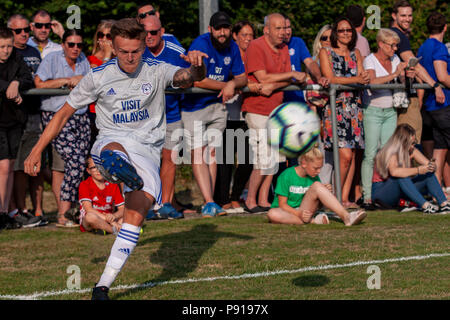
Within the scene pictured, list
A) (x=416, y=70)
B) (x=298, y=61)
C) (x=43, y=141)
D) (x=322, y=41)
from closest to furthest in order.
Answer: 1. (x=43, y=141)
2. (x=298, y=61)
3. (x=322, y=41)
4. (x=416, y=70)

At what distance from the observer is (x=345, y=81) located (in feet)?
35.3

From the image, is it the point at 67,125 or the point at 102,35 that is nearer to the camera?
the point at 67,125

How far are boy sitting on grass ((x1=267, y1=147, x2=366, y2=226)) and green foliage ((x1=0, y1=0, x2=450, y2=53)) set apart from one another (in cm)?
632

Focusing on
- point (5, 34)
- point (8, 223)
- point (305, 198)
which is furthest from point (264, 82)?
point (8, 223)

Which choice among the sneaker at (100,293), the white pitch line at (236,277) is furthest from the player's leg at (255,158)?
the sneaker at (100,293)

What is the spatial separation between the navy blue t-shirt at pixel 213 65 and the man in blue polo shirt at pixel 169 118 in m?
0.18

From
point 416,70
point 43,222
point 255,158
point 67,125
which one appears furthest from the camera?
point 416,70

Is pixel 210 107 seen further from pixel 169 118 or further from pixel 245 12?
pixel 245 12

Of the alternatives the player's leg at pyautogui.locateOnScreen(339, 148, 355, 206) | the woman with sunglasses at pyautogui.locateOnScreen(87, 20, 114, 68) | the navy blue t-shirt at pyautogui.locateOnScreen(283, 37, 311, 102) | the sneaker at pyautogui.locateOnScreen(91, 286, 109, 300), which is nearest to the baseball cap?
the navy blue t-shirt at pyautogui.locateOnScreen(283, 37, 311, 102)

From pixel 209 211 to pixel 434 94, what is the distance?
12.4 ft

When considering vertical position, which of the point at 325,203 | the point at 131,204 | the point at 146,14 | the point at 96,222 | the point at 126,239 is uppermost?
the point at 146,14

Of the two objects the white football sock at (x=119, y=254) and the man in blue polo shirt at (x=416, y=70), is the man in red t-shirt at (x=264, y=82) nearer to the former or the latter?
the man in blue polo shirt at (x=416, y=70)

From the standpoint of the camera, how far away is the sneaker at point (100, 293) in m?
6.07

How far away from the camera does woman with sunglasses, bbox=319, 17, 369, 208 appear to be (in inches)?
426
